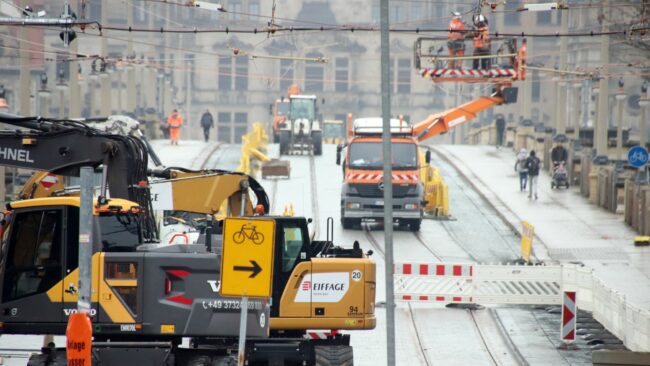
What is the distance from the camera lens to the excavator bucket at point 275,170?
52562 mm

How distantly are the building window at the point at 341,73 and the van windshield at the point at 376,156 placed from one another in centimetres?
7771

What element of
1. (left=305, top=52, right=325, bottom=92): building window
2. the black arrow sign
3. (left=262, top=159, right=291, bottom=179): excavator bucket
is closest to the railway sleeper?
the black arrow sign

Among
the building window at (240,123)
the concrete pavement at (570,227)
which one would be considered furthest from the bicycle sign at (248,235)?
the building window at (240,123)

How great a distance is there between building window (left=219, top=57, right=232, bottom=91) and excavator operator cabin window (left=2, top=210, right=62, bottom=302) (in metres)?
96.9

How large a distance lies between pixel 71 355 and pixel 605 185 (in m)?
33.1

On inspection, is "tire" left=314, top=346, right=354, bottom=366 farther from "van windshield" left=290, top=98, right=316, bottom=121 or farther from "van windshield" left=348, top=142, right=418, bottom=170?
"van windshield" left=290, top=98, right=316, bottom=121

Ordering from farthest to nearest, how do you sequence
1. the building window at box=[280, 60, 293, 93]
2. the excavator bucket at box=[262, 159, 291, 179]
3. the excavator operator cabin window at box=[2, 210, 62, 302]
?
the building window at box=[280, 60, 293, 93], the excavator bucket at box=[262, 159, 291, 179], the excavator operator cabin window at box=[2, 210, 62, 302]

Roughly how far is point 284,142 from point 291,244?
44.2 metres

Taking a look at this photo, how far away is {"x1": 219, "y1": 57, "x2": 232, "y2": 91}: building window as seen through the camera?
11544 centimetres

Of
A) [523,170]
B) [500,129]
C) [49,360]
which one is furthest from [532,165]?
[49,360]

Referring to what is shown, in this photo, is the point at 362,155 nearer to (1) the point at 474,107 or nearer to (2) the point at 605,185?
(1) the point at 474,107

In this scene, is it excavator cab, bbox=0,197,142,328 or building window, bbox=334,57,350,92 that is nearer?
excavator cab, bbox=0,197,142,328

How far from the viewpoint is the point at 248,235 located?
14.4 meters

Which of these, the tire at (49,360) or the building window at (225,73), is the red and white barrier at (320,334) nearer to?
the tire at (49,360)
